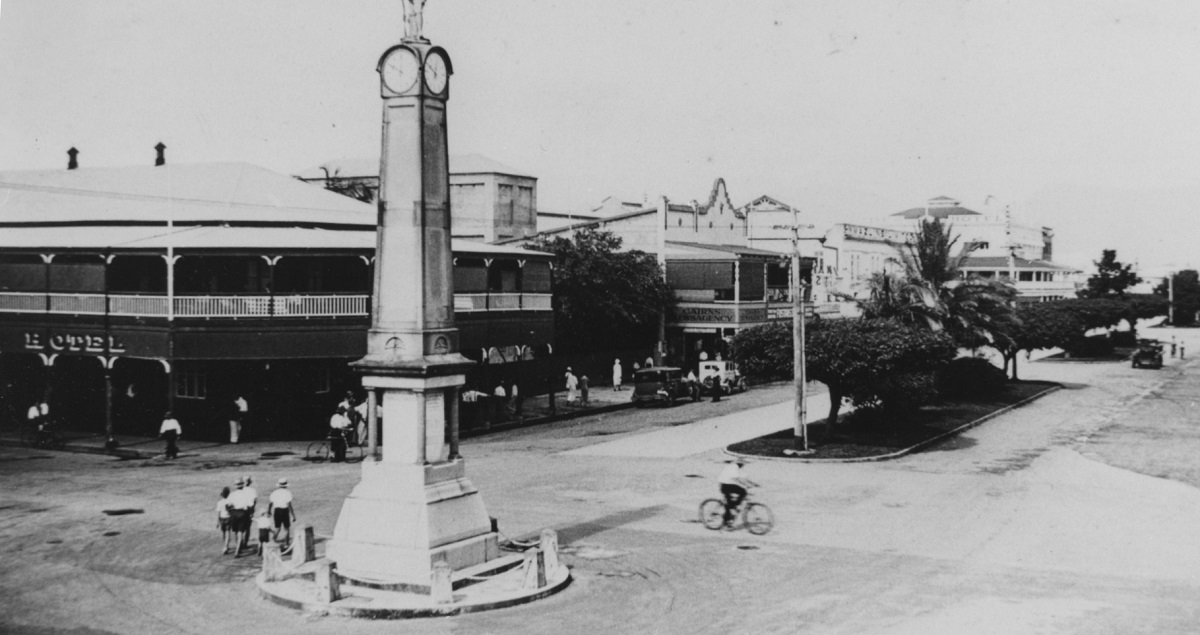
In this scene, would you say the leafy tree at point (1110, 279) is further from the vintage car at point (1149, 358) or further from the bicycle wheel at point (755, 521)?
the bicycle wheel at point (755, 521)

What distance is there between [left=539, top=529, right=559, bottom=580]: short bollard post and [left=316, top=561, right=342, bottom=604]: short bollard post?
9.27ft

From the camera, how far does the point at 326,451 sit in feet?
100

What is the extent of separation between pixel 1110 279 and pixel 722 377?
180 ft

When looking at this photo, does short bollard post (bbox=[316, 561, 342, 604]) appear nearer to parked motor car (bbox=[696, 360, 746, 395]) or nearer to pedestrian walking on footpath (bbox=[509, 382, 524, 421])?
pedestrian walking on footpath (bbox=[509, 382, 524, 421])

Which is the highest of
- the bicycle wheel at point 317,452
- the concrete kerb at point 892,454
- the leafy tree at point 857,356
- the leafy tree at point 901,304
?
the leafy tree at point 901,304

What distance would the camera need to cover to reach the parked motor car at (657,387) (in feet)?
142

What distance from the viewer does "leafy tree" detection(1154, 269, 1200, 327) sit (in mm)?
111500

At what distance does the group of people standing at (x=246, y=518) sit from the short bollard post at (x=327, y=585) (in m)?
3.10

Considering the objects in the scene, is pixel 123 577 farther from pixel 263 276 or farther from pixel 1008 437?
pixel 1008 437

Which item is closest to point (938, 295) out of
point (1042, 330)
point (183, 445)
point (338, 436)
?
point (1042, 330)

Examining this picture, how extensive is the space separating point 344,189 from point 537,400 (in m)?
26.8

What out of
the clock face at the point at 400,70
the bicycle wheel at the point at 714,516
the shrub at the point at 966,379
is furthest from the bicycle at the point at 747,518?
the shrub at the point at 966,379

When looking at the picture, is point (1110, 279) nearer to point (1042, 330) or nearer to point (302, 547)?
point (1042, 330)

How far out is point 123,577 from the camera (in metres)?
16.8
